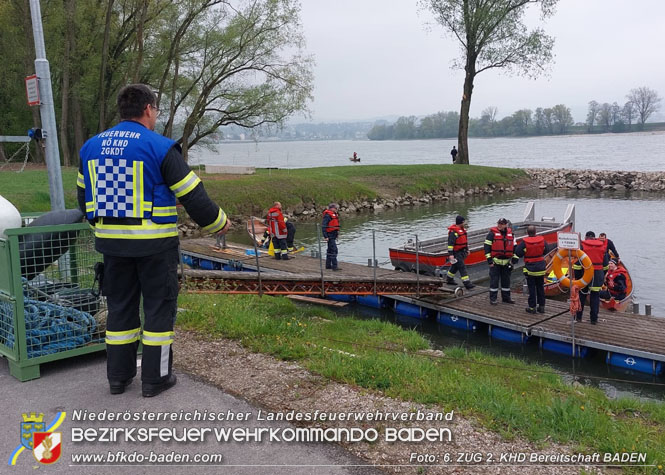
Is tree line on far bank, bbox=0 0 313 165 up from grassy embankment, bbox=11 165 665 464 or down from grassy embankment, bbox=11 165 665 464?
up

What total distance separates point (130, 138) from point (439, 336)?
1069 cm

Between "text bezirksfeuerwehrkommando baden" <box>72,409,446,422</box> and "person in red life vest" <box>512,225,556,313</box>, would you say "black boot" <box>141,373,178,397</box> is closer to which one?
"text bezirksfeuerwehrkommando baden" <box>72,409,446,422</box>

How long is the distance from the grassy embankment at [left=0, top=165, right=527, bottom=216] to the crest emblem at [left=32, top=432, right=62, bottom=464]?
20010mm

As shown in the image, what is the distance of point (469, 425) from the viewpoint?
4309mm

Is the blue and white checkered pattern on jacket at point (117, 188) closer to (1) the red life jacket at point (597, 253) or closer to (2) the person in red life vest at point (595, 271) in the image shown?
(2) the person in red life vest at point (595, 271)

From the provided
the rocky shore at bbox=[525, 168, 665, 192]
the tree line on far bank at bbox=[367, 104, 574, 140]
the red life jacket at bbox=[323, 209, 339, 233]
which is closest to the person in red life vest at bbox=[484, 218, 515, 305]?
the red life jacket at bbox=[323, 209, 339, 233]

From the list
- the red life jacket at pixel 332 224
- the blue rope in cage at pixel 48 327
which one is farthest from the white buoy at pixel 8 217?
the red life jacket at pixel 332 224

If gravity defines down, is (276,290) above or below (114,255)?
below

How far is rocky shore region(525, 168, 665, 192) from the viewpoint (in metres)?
49.2

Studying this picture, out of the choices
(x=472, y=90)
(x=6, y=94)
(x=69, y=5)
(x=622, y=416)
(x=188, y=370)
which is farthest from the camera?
(x=472, y=90)

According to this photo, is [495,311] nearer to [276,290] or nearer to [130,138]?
[276,290]

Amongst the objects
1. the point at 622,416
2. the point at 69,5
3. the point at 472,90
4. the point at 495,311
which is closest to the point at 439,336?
the point at 495,311

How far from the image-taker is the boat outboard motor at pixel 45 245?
5.20 meters

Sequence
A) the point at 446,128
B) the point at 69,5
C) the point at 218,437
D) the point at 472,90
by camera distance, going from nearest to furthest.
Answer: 1. the point at 218,437
2. the point at 69,5
3. the point at 472,90
4. the point at 446,128
